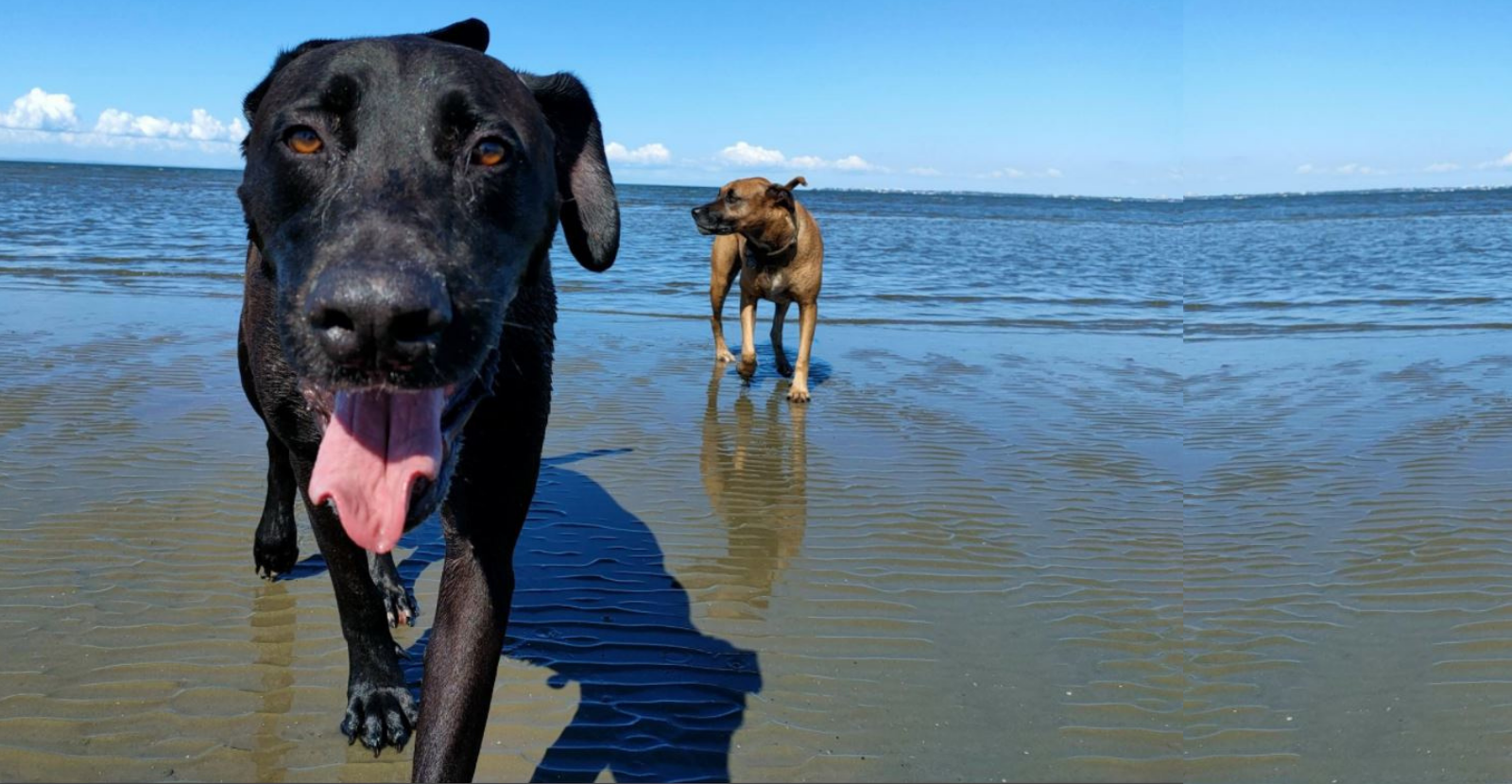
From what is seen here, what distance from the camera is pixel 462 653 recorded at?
110 inches

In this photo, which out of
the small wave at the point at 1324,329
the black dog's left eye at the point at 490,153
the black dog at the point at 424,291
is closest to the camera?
the black dog at the point at 424,291

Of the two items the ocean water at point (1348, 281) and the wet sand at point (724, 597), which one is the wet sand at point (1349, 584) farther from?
the ocean water at point (1348, 281)

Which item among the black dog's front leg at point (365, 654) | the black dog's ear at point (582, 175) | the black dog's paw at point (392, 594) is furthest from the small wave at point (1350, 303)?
the black dog's front leg at point (365, 654)

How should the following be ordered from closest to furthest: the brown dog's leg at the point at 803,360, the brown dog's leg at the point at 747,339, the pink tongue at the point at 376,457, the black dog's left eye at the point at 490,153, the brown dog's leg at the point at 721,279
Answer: the pink tongue at the point at 376,457, the black dog's left eye at the point at 490,153, the brown dog's leg at the point at 803,360, the brown dog's leg at the point at 747,339, the brown dog's leg at the point at 721,279

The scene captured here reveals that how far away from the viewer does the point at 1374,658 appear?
392 cm

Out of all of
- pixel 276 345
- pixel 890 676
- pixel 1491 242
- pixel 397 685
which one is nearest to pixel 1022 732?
pixel 890 676

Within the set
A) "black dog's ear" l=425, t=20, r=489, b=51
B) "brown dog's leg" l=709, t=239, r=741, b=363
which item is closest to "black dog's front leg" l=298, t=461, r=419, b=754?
"black dog's ear" l=425, t=20, r=489, b=51

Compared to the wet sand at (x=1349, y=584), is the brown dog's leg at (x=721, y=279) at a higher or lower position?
higher

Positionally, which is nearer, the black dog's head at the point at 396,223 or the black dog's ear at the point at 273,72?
the black dog's head at the point at 396,223

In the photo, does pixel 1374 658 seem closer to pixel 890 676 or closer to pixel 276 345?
pixel 890 676

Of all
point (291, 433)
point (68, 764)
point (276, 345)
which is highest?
point (276, 345)

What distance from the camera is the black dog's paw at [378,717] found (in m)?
3.32

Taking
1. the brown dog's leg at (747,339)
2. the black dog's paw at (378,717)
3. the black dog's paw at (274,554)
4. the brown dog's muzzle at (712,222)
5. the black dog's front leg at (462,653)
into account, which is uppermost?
the brown dog's muzzle at (712,222)

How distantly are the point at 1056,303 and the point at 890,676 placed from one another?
12440mm
